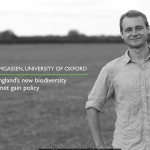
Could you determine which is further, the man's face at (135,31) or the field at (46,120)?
the field at (46,120)

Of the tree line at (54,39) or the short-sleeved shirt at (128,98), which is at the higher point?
the tree line at (54,39)

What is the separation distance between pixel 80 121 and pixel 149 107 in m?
5.90

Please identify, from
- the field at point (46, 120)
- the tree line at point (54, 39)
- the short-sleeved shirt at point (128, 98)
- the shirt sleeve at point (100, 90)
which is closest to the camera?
the short-sleeved shirt at point (128, 98)

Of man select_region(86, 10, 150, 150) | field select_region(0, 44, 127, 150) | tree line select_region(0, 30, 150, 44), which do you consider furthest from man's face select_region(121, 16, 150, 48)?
tree line select_region(0, 30, 150, 44)

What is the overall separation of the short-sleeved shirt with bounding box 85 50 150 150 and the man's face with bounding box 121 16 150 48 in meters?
0.13

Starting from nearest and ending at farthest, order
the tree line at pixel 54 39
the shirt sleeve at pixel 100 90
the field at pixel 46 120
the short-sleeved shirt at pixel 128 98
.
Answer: the short-sleeved shirt at pixel 128 98
the shirt sleeve at pixel 100 90
the field at pixel 46 120
the tree line at pixel 54 39

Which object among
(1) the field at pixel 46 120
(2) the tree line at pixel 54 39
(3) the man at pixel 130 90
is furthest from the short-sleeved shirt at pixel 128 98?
(2) the tree line at pixel 54 39

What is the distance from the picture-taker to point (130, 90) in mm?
2662

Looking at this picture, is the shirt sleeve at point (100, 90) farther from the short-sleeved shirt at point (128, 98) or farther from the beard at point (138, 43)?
the beard at point (138, 43)

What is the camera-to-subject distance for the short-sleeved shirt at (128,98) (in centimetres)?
263

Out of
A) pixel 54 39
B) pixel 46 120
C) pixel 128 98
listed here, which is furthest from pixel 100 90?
pixel 54 39

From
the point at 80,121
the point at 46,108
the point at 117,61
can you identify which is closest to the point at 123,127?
the point at 117,61

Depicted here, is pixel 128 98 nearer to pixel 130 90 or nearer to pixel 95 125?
pixel 130 90

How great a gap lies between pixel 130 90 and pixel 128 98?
0.21 ft
